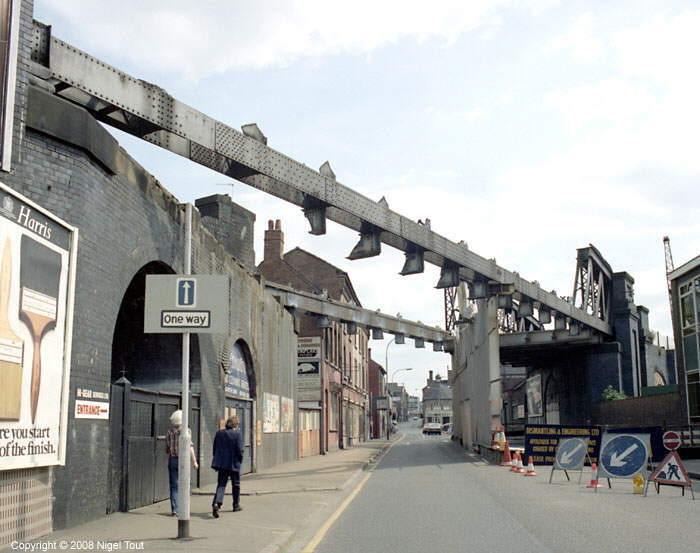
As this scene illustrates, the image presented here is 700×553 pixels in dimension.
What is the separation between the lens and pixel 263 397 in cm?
2322

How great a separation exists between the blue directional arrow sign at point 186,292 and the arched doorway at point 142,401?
323 cm

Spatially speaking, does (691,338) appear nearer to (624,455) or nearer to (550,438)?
(550,438)

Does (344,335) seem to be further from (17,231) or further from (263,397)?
(17,231)

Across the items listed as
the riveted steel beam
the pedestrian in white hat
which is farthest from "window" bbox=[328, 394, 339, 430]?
the pedestrian in white hat

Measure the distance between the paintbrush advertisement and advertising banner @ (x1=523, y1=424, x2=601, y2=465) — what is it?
15.3 m

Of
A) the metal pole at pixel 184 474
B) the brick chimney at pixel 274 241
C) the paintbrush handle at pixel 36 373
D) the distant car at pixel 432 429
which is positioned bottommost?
the distant car at pixel 432 429

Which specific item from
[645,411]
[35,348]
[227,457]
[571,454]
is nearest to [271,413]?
[571,454]

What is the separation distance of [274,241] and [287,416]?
74.1 feet

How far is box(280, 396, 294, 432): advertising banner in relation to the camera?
88.2ft

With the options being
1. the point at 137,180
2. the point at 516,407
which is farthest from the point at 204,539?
the point at 516,407

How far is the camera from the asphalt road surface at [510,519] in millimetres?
8898

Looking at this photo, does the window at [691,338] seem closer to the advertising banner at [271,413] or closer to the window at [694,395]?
the window at [694,395]

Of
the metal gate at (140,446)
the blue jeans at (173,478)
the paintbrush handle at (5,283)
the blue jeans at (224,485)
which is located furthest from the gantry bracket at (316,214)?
the paintbrush handle at (5,283)

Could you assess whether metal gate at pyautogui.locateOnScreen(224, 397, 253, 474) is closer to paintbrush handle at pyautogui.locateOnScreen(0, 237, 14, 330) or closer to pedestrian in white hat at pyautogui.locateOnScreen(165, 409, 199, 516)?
pedestrian in white hat at pyautogui.locateOnScreen(165, 409, 199, 516)
